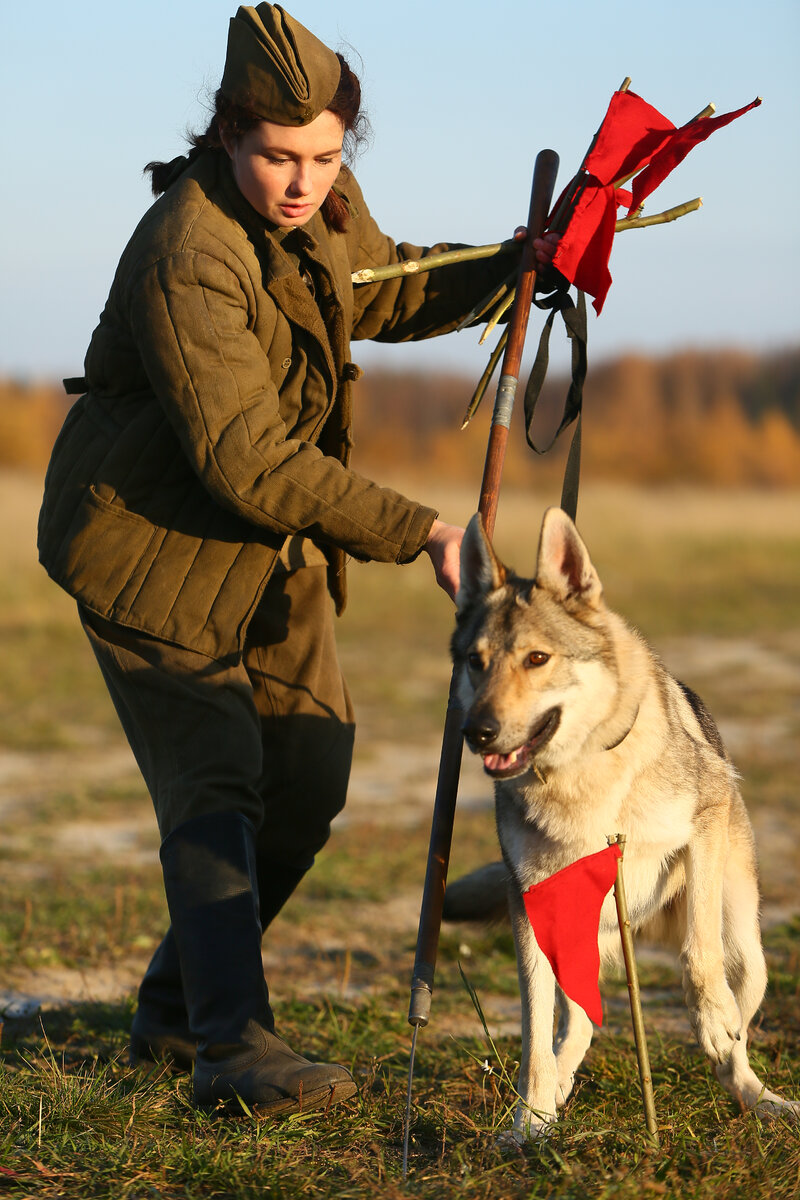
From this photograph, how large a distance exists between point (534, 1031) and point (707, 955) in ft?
1.63

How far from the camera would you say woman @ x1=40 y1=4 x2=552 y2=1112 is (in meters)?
2.85

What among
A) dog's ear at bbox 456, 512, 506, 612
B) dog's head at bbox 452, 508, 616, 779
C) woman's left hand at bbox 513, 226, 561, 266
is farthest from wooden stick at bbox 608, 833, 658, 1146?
woman's left hand at bbox 513, 226, 561, 266

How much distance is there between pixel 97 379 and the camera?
3.12 meters

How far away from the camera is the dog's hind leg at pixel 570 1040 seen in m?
3.26

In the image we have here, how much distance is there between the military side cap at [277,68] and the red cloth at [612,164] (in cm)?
80

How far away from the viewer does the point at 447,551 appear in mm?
2996

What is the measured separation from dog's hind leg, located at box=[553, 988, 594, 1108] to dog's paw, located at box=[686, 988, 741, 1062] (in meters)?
0.36

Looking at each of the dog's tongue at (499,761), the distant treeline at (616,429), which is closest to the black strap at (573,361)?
the dog's tongue at (499,761)

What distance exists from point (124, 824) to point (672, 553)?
13128mm

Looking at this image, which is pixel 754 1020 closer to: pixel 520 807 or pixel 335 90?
pixel 520 807

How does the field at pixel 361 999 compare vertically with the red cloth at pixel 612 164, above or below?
below

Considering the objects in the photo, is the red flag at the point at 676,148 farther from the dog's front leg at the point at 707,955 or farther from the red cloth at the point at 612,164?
the dog's front leg at the point at 707,955

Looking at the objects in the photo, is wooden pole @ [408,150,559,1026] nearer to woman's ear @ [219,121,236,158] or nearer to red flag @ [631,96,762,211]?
red flag @ [631,96,762,211]

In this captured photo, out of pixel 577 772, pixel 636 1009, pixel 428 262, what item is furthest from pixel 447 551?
pixel 636 1009
